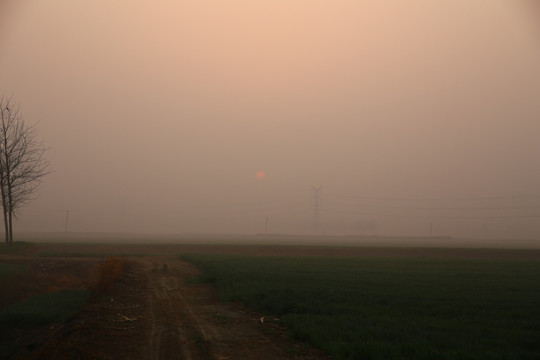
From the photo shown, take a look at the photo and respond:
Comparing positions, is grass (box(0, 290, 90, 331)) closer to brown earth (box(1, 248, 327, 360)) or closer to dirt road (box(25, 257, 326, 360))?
brown earth (box(1, 248, 327, 360))

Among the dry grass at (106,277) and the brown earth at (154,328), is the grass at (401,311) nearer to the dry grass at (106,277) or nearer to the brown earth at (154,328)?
the brown earth at (154,328)

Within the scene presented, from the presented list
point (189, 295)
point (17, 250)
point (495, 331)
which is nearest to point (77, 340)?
point (189, 295)

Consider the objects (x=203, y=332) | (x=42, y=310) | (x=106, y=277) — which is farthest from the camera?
(x=106, y=277)

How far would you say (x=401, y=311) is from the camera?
57.4 ft

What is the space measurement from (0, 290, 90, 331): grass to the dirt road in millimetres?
1392

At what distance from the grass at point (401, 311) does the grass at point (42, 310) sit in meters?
7.25

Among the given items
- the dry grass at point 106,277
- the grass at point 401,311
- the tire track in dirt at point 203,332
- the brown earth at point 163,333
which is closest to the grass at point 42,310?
the dry grass at point 106,277

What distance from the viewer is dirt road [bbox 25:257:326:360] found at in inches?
455

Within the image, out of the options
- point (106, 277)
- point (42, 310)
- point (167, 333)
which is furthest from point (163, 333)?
point (106, 277)

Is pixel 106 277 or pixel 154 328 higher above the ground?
pixel 106 277

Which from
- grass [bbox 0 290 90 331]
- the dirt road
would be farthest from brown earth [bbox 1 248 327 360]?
grass [bbox 0 290 90 331]

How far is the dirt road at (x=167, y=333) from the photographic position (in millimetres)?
11562

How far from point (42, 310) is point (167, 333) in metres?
8.00

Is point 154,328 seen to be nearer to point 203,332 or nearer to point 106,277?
point 203,332
